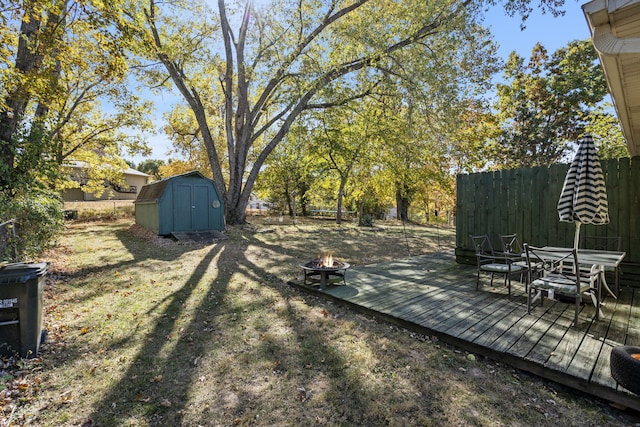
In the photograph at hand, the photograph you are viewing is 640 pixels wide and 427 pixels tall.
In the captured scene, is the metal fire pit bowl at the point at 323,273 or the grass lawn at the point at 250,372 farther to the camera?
the metal fire pit bowl at the point at 323,273

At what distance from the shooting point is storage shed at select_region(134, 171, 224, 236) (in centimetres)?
1079

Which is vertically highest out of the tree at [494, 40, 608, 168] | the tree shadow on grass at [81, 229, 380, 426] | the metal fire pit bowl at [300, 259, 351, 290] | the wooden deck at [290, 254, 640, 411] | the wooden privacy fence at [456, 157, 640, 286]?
the tree at [494, 40, 608, 168]

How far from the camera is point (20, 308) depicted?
2.73 m

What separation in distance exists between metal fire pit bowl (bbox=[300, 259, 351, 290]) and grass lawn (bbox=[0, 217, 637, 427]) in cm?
53

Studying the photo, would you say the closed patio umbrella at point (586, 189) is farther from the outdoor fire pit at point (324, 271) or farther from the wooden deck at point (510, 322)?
the outdoor fire pit at point (324, 271)

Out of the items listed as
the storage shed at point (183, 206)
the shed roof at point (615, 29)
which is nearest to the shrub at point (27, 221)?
the storage shed at point (183, 206)

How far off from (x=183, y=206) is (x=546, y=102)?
1742cm

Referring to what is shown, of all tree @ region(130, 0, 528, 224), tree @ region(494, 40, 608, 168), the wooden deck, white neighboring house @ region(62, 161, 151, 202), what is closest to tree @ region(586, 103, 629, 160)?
tree @ region(494, 40, 608, 168)

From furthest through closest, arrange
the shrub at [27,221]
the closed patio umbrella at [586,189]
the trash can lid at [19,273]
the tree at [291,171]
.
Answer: the tree at [291,171], the shrub at [27,221], the closed patio umbrella at [586,189], the trash can lid at [19,273]

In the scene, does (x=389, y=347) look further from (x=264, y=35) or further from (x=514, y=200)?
(x=264, y=35)

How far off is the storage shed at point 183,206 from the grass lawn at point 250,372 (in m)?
5.92

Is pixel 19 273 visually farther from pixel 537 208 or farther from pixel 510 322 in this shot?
pixel 537 208

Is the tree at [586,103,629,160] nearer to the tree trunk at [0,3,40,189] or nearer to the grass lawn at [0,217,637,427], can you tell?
the grass lawn at [0,217,637,427]

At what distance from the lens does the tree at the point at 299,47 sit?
993cm
